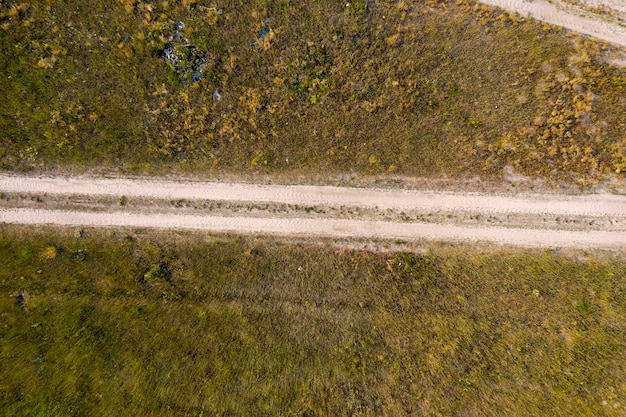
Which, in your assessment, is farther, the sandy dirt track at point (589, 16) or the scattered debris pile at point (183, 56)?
the sandy dirt track at point (589, 16)

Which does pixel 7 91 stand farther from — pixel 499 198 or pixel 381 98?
pixel 499 198

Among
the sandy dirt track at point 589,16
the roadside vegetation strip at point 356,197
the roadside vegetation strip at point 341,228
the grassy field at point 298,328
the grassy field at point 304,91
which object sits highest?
the sandy dirt track at point 589,16

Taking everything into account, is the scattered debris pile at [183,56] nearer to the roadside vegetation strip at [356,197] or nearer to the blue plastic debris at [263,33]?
the blue plastic debris at [263,33]

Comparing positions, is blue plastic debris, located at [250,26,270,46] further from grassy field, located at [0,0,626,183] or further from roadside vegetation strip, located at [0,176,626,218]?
roadside vegetation strip, located at [0,176,626,218]

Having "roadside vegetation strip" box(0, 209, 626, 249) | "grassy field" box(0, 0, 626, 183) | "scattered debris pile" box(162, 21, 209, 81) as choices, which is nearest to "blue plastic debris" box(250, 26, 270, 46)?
"grassy field" box(0, 0, 626, 183)

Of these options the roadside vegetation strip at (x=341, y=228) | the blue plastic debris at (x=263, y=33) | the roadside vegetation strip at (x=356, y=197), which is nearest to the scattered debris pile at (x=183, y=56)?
the blue plastic debris at (x=263, y=33)

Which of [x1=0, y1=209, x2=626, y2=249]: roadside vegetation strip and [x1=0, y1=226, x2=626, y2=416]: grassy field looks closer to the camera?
[x1=0, y1=226, x2=626, y2=416]: grassy field
